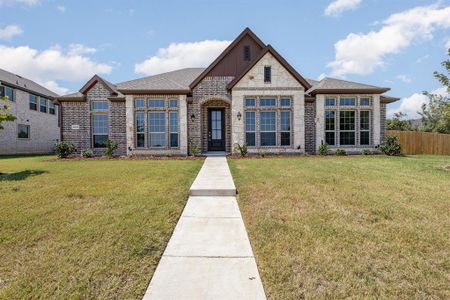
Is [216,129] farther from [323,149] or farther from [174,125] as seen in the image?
[323,149]

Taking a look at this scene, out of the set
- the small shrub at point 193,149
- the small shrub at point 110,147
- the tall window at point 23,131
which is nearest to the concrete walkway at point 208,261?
the small shrub at point 193,149

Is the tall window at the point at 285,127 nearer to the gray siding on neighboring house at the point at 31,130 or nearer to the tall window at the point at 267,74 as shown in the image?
the tall window at the point at 267,74

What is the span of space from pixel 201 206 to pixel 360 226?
2962 mm

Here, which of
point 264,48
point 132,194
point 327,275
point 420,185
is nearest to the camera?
point 327,275

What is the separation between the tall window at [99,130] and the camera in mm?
15664

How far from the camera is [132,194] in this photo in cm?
566

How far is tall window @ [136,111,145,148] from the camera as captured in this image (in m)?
14.9

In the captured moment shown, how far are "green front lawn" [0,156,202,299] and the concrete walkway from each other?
19 cm

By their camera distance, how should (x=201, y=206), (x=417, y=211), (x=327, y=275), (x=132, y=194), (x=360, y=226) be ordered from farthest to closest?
(x=132, y=194)
(x=201, y=206)
(x=417, y=211)
(x=360, y=226)
(x=327, y=275)

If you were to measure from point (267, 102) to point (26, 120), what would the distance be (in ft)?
78.9

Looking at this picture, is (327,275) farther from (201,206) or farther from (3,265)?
(3,265)

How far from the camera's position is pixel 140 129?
14.9 meters

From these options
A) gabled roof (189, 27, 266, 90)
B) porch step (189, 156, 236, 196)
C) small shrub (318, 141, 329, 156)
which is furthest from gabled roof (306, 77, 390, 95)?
porch step (189, 156, 236, 196)

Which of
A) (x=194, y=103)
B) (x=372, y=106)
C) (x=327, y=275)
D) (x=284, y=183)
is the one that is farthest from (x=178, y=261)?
(x=372, y=106)
